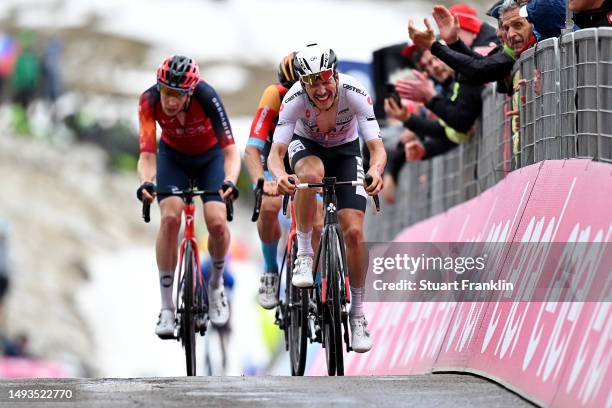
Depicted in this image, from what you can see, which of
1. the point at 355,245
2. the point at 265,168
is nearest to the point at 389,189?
the point at 265,168

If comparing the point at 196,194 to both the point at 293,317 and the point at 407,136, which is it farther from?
the point at 407,136

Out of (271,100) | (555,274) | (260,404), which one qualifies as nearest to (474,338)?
(555,274)

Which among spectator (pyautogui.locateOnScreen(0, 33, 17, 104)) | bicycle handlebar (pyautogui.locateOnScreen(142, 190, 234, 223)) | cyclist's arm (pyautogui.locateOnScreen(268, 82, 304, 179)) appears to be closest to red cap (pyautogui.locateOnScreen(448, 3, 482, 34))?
bicycle handlebar (pyautogui.locateOnScreen(142, 190, 234, 223))

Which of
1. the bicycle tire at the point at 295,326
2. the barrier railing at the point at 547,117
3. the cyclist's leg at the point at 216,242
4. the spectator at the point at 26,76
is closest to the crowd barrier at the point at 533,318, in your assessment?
the barrier railing at the point at 547,117

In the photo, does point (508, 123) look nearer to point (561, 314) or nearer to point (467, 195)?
point (467, 195)

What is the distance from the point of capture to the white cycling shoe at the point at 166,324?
10195 millimetres

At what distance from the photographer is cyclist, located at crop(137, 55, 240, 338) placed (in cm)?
1009

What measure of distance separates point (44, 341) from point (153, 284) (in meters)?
8.64

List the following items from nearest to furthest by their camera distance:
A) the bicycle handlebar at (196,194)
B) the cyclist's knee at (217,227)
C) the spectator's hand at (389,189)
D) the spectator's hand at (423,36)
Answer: the spectator's hand at (423,36), the bicycle handlebar at (196,194), the cyclist's knee at (217,227), the spectator's hand at (389,189)

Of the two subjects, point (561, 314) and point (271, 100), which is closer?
point (561, 314)

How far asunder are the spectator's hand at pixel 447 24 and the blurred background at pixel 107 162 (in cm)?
582

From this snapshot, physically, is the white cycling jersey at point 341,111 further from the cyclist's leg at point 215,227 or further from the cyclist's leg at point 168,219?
the cyclist's leg at point 215,227

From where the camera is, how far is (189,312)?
33.3 ft

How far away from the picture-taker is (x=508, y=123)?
9.28 metres
